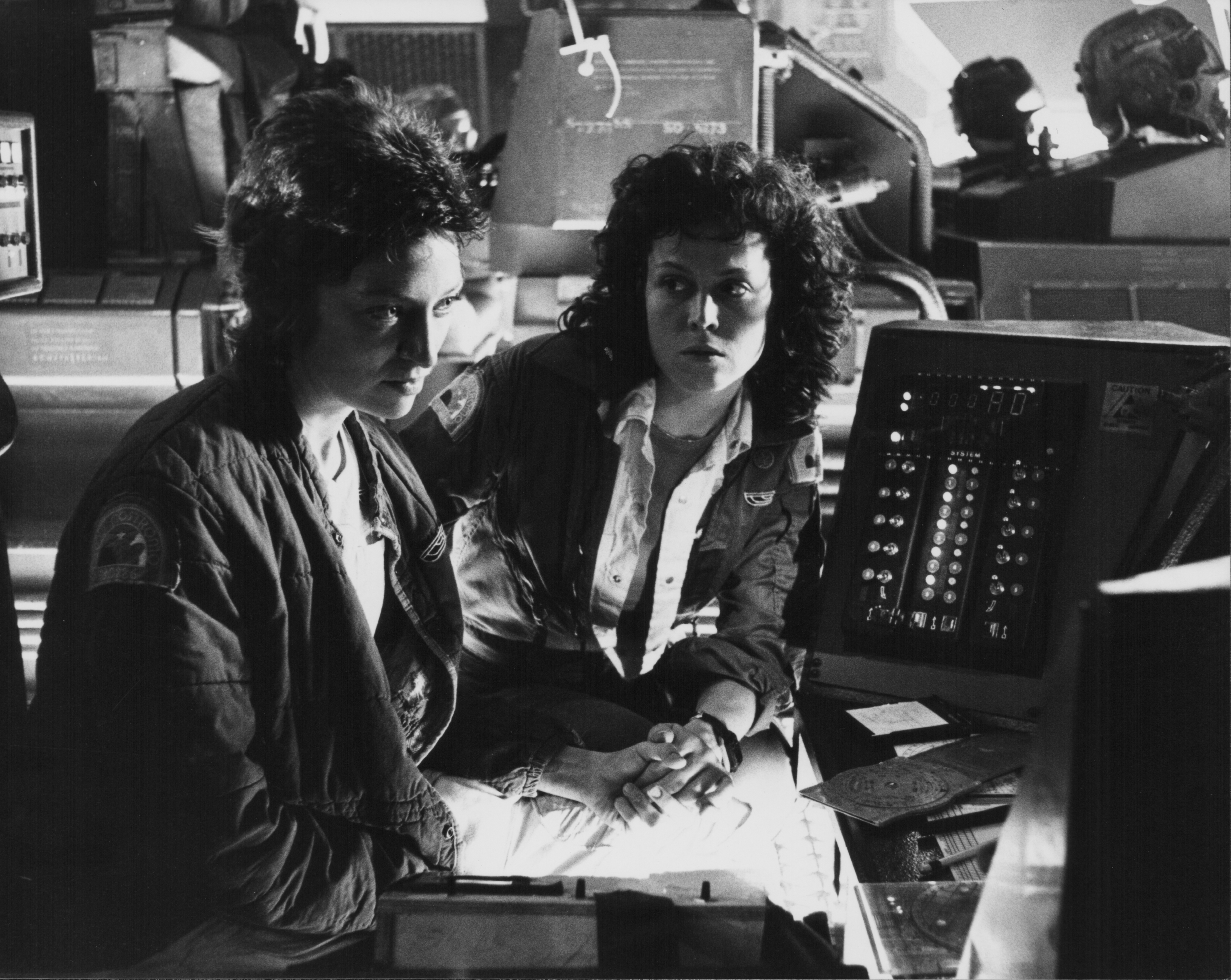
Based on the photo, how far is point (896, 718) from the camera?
1443 mm

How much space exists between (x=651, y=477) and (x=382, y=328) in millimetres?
577

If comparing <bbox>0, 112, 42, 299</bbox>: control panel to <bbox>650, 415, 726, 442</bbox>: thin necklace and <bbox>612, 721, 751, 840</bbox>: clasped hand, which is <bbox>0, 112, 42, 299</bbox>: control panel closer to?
<bbox>650, 415, 726, 442</bbox>: thin necklace

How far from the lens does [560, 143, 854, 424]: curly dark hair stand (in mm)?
1665

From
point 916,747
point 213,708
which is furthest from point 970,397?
point 213,708

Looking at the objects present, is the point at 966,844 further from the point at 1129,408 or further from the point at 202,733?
the point at 202,733

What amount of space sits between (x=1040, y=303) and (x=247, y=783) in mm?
2033

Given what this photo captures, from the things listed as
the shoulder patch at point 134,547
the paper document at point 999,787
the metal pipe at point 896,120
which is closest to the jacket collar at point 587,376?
the paper document at point 999,787

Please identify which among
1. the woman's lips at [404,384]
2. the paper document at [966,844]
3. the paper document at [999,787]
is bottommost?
the paper document at [966,844]

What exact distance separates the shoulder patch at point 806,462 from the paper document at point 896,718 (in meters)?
0.41

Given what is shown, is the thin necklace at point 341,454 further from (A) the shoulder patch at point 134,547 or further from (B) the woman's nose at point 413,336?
(A) the shoulder patch at point 134,547

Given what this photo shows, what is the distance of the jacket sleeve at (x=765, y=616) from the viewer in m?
1.79

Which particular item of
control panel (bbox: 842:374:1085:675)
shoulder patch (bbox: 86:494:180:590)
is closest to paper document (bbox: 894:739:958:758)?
control panel (bbox: 842:374:1085:675)

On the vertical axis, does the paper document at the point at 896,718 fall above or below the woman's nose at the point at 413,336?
below

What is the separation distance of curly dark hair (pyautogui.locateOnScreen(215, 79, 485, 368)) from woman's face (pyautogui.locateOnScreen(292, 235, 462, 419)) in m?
0.01
